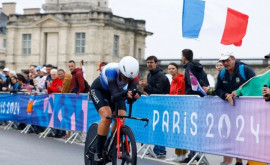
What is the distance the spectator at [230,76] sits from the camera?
11.5 meters

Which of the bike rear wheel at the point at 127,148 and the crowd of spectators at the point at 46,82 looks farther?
the crowd of spectators at the point at 46,82

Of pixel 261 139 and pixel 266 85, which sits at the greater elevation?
pixel 266 85

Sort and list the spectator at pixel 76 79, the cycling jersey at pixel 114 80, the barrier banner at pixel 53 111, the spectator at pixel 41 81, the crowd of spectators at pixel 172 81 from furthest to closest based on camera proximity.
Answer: the spectator at pixel 41 81 → the spectator at pixel 76 79 → the barrier banner at pixel 53 111 → the crowd of spectators at pixel 172 81 → the cycling jersey at pixel 114 80

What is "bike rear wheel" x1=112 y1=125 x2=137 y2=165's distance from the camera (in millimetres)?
8898

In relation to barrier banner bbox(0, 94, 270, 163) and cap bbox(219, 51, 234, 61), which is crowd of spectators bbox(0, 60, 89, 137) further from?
cap bbox(219, 51, 234, 61)

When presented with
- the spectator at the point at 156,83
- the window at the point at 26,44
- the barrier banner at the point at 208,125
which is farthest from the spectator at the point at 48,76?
the window at the point at 26,44

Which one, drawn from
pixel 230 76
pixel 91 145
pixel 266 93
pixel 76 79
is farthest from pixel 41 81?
pixel 266 93

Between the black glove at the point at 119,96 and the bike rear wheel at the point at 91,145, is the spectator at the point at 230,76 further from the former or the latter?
the black glove at the point at 119,96

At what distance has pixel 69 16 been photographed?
277 feet

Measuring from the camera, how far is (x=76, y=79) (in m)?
18.0

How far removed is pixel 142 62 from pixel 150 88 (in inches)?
2919

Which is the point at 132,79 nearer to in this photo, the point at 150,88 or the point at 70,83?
the point at 150,88

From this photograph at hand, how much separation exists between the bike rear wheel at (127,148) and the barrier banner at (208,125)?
2.48 metres

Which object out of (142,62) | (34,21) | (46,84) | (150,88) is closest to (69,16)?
(34,21)
